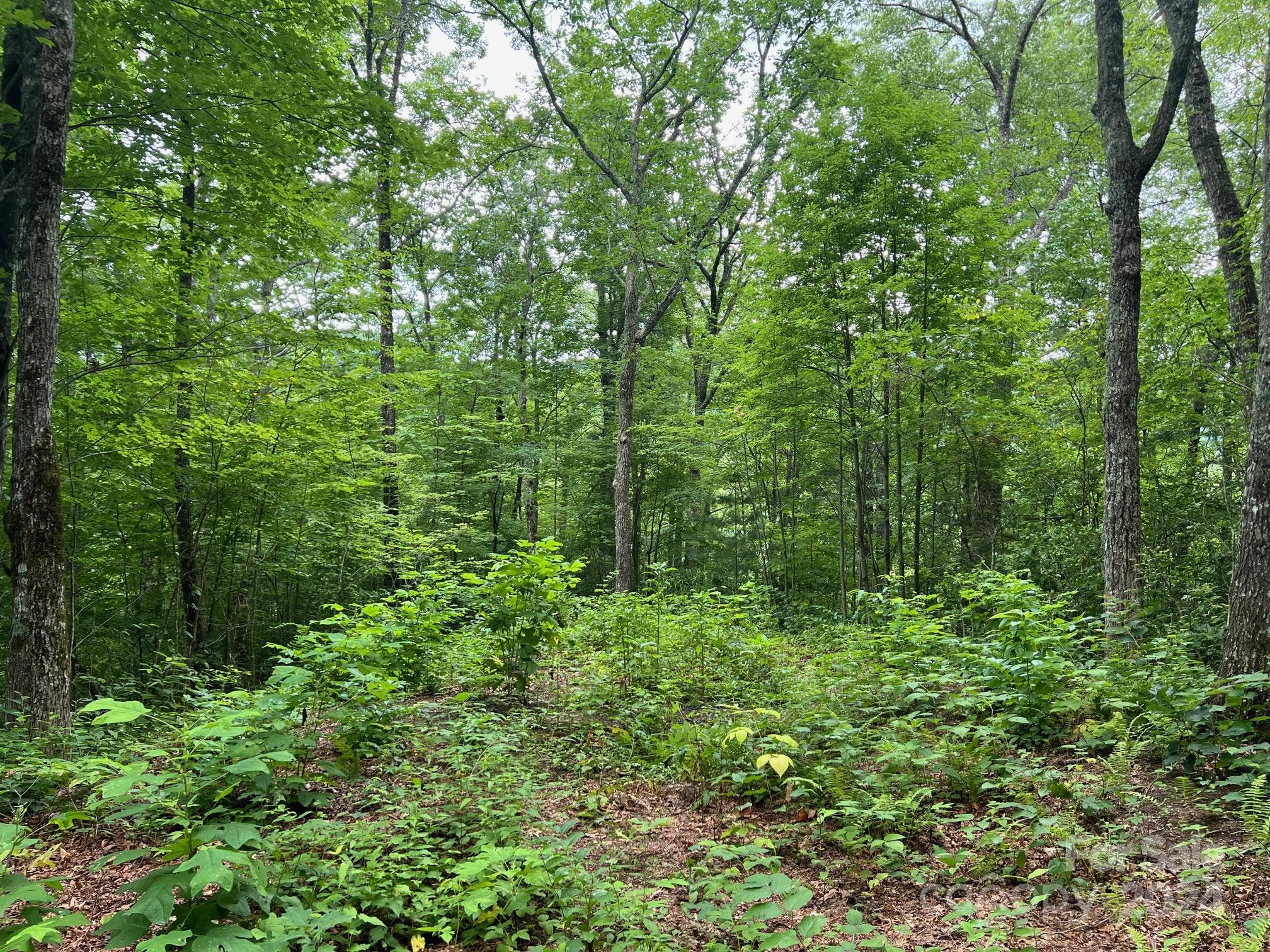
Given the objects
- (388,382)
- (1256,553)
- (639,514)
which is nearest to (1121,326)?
(1256,553)

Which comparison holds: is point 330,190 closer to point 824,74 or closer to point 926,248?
point 926,248

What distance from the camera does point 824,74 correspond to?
13.5 m

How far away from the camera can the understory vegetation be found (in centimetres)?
265

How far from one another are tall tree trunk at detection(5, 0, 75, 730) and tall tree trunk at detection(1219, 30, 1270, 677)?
8252mm

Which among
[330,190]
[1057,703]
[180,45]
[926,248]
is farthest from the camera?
[926,248]

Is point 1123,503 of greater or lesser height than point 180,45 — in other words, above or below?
below

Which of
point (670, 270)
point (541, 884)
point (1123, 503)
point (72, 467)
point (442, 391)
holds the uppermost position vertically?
point (670, 270)

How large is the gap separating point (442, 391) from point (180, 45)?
11.7 m

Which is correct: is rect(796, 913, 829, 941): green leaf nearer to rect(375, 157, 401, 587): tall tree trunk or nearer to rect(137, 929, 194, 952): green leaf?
rect(137, 929, 194, 952): green leaf

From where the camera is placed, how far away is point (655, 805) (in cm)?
432

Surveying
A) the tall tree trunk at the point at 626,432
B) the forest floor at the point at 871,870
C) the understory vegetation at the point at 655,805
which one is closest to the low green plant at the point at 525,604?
the understory vegetation at the point at 655,805

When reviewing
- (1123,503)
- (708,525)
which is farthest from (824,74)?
(1123,503)

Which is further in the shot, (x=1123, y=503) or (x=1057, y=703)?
(x=1123, y=503)

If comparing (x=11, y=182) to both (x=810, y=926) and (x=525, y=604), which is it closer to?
(x=525, y=604)
